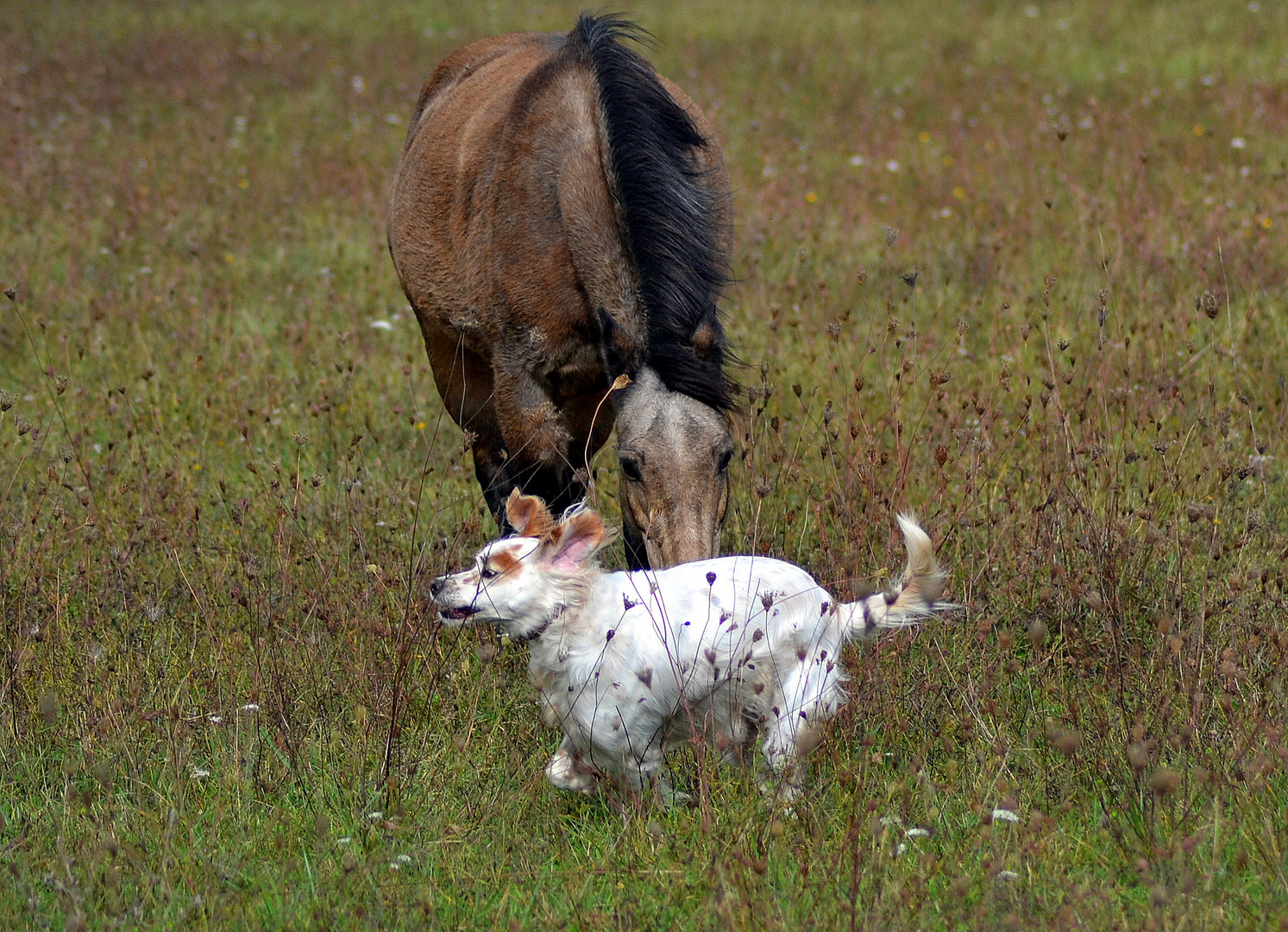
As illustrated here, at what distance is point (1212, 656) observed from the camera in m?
3.47

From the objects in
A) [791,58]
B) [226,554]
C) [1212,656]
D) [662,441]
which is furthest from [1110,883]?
[791,58]

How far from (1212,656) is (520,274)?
93.8 inches

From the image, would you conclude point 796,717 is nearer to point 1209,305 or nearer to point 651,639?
point 651,639

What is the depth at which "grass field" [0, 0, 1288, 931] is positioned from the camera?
8.86 ft

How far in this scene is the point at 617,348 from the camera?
393 cm

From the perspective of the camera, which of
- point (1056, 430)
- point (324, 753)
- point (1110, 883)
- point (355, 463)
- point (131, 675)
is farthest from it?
point (355, 463)

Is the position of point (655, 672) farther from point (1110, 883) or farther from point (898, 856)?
point (1110, 883)

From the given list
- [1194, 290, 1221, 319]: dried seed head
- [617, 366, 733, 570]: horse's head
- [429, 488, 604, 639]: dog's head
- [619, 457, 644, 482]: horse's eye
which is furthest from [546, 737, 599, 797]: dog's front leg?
[1194, 290, 1221, 319]: dried seed head

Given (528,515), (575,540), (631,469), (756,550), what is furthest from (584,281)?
(575,540)

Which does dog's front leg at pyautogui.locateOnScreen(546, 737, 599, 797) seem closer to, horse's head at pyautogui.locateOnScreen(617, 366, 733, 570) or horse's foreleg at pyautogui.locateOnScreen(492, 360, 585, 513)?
horse's head at pyautogui.locateOnScreen(617, 366, 733, 570)

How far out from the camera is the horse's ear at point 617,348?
12.7 feet

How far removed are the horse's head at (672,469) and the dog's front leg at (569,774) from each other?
0.62 m

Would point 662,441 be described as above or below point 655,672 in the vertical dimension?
above

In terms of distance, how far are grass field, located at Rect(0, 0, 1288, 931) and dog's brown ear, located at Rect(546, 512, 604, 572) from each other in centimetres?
38
